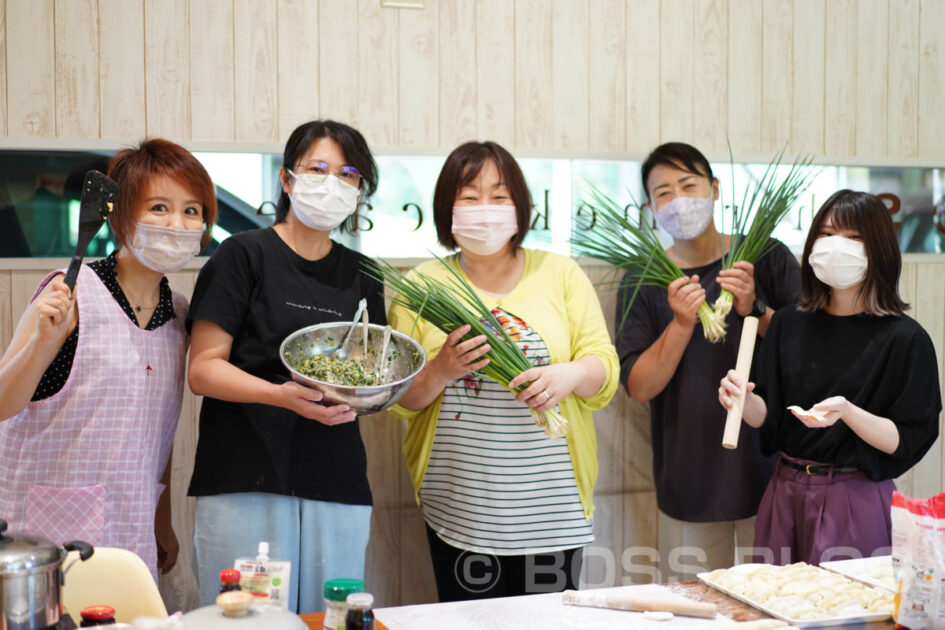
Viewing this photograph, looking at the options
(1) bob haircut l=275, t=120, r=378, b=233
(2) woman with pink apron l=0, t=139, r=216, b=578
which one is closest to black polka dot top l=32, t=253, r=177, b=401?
(2) woman with pink apron l=0, t=139, r=216, b=578

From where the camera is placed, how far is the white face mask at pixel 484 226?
99.7 inches

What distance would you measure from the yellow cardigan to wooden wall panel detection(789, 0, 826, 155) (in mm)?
1441

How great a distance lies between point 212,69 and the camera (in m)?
2.89

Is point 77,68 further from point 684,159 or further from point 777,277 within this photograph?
point 777,277

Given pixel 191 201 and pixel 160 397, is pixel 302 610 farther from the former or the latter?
pixel 191 201

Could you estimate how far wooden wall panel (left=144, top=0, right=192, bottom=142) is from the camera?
2838mm

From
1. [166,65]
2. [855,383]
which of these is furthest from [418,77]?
[855,383]

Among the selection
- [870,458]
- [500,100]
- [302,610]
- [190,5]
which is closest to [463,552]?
[302,610]

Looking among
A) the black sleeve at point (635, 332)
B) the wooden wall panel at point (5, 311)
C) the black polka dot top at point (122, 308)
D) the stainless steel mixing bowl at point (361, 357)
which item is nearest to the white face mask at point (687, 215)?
the black sleeve at point (635, 332)

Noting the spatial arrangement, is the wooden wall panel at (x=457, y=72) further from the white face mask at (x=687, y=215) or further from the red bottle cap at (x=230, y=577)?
the red bottle cap at (x=230, y=577)

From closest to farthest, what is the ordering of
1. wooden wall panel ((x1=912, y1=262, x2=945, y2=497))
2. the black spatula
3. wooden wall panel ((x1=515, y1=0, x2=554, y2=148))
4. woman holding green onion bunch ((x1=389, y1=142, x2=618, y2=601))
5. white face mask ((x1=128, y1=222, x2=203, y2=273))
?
the black spatula, white face mask ((x1=128, y1=222, x2=203, y2=273)), woman holding green onion bunch ((x1=389, y1=142, x2=618, y2=601)), wooden wall panel ((x1=515, y1=0, x2=554, y2=148)), wooden wall panel ((x1=912, y1=262, x2=945, y2=497))

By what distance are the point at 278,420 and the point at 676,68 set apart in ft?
6.72

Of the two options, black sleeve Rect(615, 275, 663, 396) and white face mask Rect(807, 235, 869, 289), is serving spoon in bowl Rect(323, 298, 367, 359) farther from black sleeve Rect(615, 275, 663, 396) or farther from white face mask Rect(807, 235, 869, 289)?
white face mask Rect(807, 235, 869, 289)

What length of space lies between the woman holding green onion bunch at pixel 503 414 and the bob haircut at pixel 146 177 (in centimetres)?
62
